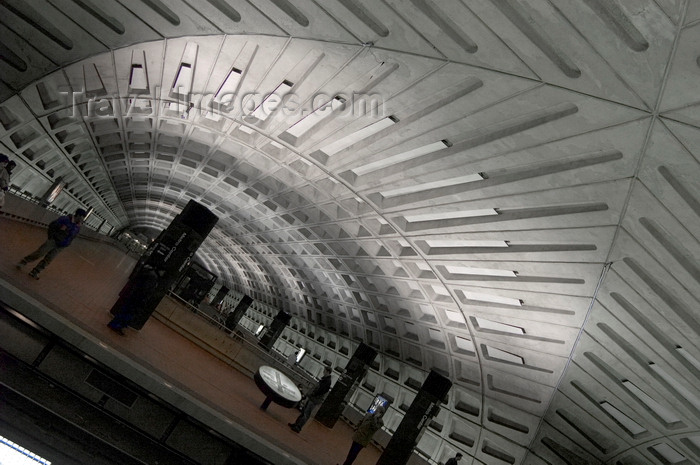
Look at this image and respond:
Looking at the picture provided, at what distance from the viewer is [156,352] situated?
9680mm

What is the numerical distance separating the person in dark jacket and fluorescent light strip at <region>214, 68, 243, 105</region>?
574 centimetres

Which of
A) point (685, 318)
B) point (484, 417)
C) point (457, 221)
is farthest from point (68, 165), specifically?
point (685, 318)

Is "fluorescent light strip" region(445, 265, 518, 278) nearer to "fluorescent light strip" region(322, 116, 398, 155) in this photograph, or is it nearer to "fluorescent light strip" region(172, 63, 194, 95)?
"fluorescent light strip" region(322, 116, 398, 155)

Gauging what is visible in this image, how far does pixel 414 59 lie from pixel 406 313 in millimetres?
17018

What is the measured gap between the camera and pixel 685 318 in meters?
11.4

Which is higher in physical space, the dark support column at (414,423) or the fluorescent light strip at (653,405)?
the fluorescent light strip at (653,405)

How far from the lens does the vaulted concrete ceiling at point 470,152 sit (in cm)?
827

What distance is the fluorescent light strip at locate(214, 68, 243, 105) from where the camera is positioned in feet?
43.3

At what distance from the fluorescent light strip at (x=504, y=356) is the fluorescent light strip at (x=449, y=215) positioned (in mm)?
7593

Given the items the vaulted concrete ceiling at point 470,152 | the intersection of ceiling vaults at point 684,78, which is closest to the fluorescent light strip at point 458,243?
the vaulted concrete ceiling at point 470,152

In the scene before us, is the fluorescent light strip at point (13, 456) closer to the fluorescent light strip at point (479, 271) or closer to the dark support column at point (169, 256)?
the dark support column at point (169, 256)

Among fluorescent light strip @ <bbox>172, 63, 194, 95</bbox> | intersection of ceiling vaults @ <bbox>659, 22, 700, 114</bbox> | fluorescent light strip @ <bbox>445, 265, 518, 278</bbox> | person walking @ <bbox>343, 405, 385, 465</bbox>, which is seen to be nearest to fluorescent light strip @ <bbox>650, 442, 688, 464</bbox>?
fluorescent light strip @ <bbox>445, 265, 518, 278</bbox>

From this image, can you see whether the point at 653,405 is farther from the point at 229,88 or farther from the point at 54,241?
the point at 54,241

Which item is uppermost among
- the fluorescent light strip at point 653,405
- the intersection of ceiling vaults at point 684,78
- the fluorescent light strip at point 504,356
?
the intersection of ceiling vaults at point 684,78
